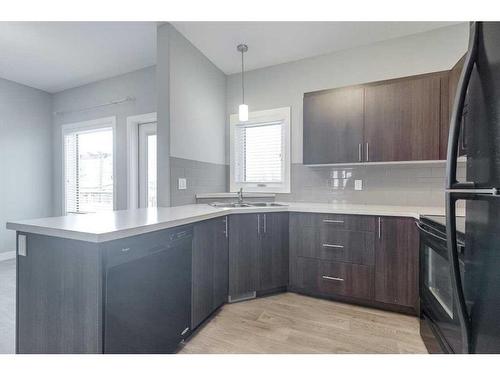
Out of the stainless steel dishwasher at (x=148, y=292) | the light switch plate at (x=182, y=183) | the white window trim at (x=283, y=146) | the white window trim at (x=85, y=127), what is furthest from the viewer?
the white window trim at (x=85, y=127)

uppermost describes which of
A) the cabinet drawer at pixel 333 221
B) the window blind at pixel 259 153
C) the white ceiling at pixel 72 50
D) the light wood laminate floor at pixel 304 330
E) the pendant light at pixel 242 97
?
the white ceiling at pixel 72 50

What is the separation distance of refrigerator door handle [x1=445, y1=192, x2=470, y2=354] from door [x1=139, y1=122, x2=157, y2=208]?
10.7 ft

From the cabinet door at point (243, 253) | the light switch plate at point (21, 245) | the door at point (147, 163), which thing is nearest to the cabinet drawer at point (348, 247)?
the cabinet door at point (243, 253)

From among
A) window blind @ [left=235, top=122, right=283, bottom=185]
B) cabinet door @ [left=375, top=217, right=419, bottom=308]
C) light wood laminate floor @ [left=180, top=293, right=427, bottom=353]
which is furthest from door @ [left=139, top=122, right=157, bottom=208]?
cabinet door @ [left=375, top=217, right=419, bottom=308]

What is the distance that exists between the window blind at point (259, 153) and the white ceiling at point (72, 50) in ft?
5.07

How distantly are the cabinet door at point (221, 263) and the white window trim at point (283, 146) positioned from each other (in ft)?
3.83

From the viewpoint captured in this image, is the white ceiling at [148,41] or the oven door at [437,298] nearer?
the oven door at [437,298]

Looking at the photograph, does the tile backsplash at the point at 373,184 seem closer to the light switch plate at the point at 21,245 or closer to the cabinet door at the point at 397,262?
the cabinet door at the point at 397,262

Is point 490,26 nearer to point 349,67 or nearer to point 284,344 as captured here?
point 284,344

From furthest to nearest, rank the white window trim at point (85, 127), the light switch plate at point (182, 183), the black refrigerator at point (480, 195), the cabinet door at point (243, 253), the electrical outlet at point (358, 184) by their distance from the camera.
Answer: the white window trim at point (85, 127), the electrical outlet at point (358, 184), the light switch plate at point (182, 183), the cabinet door at point (243, 253), the black refrigerator at point (480, 195)

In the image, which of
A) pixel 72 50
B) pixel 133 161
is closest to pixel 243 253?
pixel 133 161

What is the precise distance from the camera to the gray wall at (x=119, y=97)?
332 centimetres

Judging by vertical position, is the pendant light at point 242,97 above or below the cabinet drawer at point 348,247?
above

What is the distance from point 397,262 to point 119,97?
157 inches
